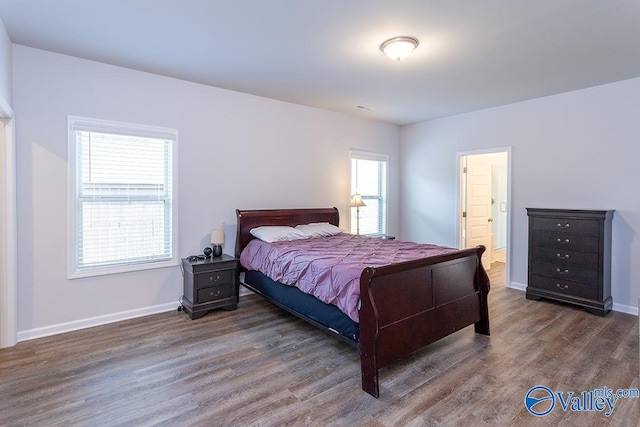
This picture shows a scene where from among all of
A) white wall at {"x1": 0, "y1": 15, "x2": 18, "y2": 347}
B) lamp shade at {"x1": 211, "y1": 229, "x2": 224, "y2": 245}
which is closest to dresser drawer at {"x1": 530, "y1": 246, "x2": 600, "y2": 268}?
lamp shade at {"x1": 211, "y1": 229, "x2": 224, "y2": 245}

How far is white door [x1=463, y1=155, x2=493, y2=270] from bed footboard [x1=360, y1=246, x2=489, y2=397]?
266cm

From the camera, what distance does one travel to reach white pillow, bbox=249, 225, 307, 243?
154 inches

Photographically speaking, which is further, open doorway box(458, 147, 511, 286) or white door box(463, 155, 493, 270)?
white door box(463, 155, 493, 270)

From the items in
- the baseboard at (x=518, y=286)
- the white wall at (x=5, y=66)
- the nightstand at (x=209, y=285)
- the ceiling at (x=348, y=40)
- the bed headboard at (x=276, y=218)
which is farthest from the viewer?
the baseboard at (x=518, y=286)

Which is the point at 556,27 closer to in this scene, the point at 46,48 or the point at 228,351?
the point at 228,351

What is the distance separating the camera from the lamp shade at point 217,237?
3887mm

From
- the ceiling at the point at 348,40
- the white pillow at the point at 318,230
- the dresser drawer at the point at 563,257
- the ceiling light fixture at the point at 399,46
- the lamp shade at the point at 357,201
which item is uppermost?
the ceiling at the point at 348,40

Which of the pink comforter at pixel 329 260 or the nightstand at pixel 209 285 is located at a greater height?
the pink comforter at pixel 329 260

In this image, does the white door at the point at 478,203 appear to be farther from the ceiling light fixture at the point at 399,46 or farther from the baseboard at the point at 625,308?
the ceiling light fixture at the point at 399,46

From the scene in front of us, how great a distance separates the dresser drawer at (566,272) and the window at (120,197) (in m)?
4.50

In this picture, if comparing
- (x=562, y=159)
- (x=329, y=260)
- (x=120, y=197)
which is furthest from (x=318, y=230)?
(x=562, y=159)

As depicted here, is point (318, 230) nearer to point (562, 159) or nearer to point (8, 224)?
point (8, 224)

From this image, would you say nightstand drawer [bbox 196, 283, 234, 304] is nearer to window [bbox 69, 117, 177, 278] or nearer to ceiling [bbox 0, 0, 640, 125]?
window [bbox 69, 117, 177, 278]

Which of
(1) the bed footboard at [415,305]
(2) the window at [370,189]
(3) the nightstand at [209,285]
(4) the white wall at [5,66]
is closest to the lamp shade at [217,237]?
(3) the nightstand at [209,285]
